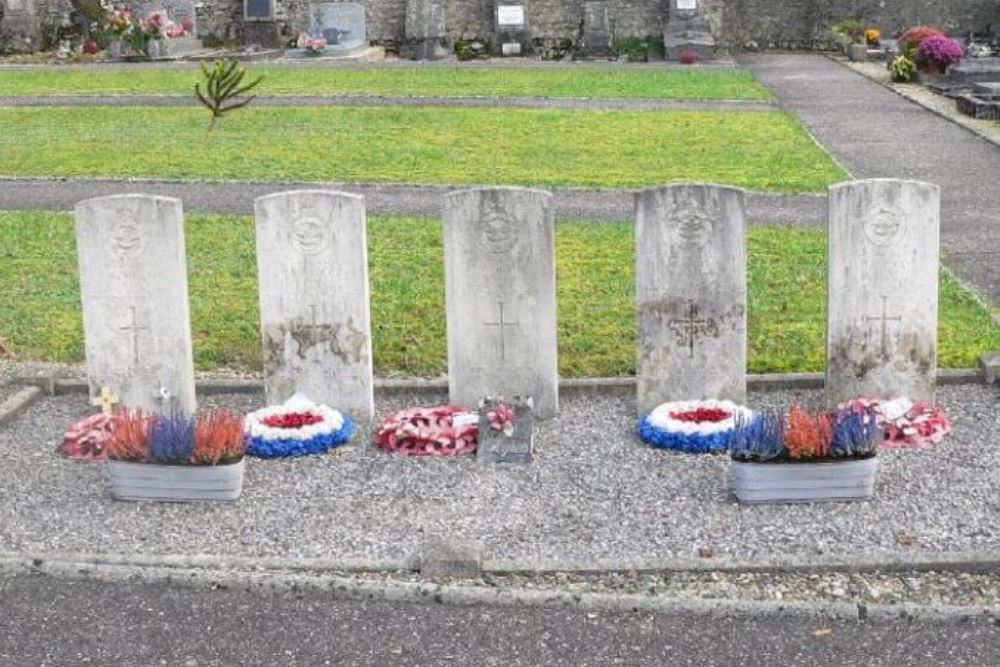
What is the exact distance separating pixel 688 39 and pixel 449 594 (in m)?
29.2

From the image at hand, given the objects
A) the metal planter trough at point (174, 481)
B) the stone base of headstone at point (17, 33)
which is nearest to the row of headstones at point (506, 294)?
the metal planter trough at point (174, 481)

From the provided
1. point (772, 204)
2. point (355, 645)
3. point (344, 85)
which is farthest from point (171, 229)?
point (344, 85)

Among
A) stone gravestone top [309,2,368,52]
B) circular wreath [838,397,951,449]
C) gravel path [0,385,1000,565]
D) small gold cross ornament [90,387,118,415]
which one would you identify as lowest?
gravel path [0,385,1000,565]

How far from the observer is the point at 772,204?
50.5ft

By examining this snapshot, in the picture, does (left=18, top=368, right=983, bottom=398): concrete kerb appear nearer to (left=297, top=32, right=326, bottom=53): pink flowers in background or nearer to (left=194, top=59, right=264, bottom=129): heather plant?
(left=194, top=59, right=264, bottom=129): heather plant

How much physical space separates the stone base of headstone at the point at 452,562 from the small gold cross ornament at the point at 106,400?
291 cm

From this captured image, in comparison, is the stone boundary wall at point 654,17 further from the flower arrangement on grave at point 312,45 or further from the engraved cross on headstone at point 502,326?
the engraved cross on headstone at point 502,326

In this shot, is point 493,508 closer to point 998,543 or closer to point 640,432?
point 640,432

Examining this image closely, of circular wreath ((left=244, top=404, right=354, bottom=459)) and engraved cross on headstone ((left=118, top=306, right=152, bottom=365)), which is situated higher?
engraved cross on headstone ((left=118, top=306, right=152, bottom=365))

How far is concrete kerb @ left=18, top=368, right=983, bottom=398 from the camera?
30.7 ft

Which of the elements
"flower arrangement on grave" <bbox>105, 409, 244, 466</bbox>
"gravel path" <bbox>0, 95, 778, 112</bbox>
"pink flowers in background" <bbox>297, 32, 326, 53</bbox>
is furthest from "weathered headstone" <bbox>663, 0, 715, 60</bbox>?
"flower arrangement on grave" <bbox>105, 409, 244, 466</bbox>

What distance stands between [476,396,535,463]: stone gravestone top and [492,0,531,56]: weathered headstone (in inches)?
1125

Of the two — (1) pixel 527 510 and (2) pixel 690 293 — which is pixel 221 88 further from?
(1) pixel 527 510

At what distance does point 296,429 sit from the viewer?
8359 millimetres
